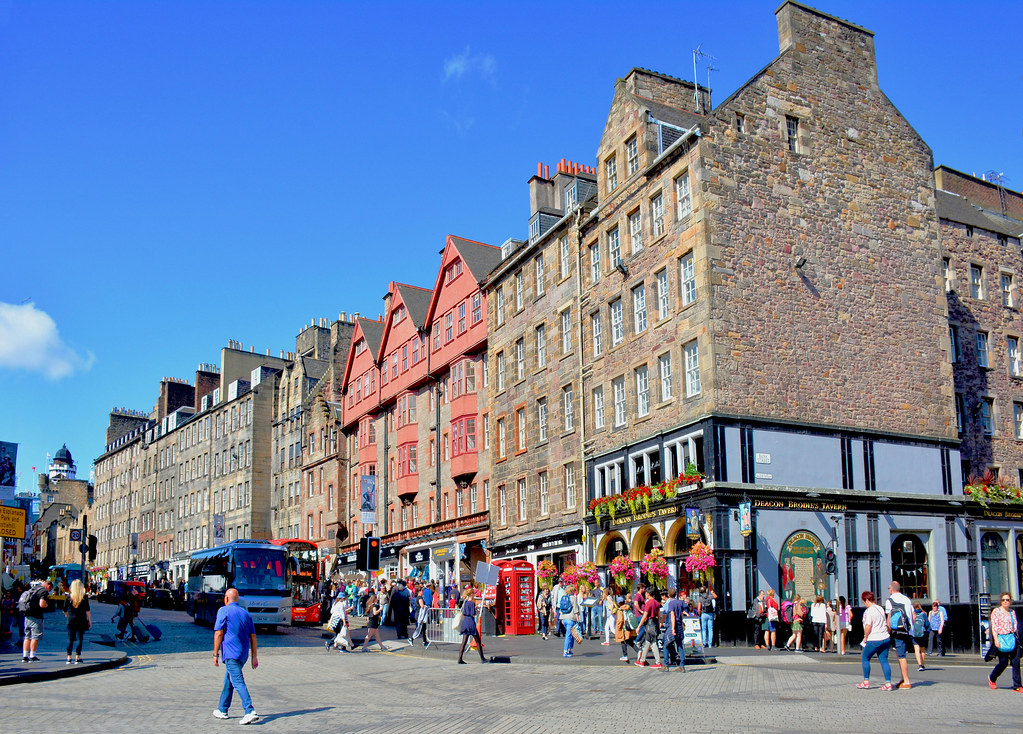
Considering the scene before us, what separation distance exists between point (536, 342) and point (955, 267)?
15878mm

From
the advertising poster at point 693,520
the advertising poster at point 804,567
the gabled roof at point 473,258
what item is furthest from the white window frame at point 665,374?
the gabled roof at point 473,258

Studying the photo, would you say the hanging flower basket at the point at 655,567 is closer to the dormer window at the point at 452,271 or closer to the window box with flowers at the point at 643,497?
the window box with flowers at the point at 643,497

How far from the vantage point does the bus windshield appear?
34.4 m

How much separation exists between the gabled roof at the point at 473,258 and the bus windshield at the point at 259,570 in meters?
16.6

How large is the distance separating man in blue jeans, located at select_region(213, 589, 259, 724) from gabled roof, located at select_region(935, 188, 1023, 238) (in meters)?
33.2

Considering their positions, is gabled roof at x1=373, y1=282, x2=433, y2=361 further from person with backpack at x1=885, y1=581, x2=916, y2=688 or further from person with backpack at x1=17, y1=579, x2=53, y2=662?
person with backpack at x1=885, y1=581, x2=916, y2=688

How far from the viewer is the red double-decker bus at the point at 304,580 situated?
39.9 metres

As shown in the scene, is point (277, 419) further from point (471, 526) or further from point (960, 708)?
point (960, 708)

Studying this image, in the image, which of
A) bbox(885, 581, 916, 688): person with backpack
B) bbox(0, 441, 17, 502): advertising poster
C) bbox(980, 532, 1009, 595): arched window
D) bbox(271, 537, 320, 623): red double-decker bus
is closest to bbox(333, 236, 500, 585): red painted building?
bbox(271, 537, 320, 623): red double-decker bus

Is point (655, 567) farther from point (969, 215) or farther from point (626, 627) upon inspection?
point (969, 215)

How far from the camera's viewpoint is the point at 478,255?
49.3m

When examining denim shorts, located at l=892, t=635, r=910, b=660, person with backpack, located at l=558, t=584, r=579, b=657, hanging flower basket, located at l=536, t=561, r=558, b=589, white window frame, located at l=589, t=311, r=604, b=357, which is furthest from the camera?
hanging flower basket, located at l=536, t=561, r=558, b=589

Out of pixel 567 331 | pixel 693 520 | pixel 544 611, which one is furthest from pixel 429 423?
pixel 693 520

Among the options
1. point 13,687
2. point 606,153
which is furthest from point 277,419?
point 13,687
